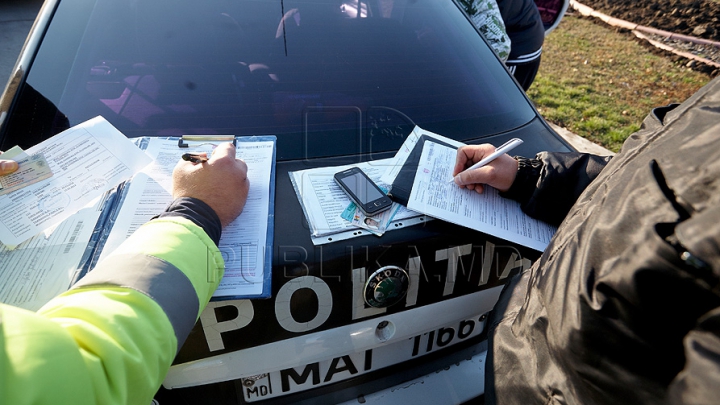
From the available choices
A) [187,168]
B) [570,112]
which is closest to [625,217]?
[187,168]

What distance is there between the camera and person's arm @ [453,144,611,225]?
1.24 m

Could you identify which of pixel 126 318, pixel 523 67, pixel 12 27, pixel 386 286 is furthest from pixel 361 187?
pixel 12 27

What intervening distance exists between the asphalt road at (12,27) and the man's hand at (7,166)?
3.87m

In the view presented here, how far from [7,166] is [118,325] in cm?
71

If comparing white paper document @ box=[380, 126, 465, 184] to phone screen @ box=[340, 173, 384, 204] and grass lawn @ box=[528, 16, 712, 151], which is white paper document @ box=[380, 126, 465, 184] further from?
grass lawn @ box=[528, 16, 712, 151]

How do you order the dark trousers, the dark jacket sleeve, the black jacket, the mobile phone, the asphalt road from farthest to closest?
the asphalt road → the dark trousers → the dark jacket sleeve → the mobile phone → the black jacket

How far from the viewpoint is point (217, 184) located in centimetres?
101

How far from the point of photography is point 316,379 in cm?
113

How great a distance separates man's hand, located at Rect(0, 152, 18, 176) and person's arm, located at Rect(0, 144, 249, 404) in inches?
18.5

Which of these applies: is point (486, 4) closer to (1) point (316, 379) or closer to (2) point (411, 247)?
(2) point (411, 247)

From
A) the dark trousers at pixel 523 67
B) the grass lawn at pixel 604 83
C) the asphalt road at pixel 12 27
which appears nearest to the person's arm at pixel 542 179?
the dark trousers at pixel 523 67

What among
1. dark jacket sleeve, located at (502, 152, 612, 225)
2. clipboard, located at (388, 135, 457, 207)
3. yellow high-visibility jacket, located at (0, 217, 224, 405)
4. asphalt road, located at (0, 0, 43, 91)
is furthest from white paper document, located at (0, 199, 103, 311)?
asphalt road, located at (0, 0, 43, 91)

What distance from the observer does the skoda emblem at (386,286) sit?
1.02 m

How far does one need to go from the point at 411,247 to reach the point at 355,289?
0.18 metres
